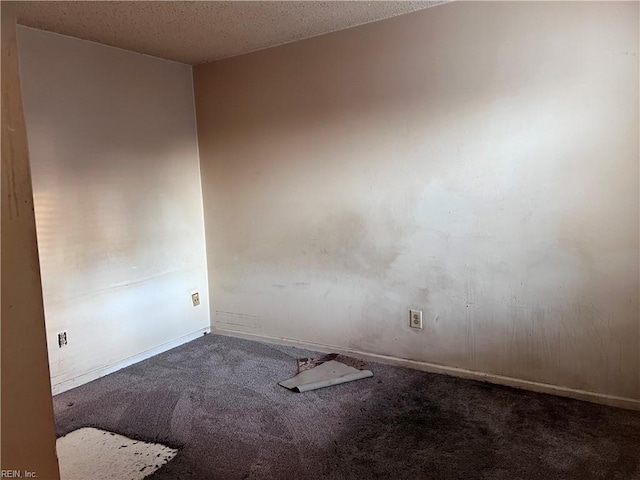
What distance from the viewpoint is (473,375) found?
297cm

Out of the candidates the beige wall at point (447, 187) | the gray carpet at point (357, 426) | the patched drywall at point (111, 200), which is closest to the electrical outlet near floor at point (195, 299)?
the patched drywall at point (111, 200)

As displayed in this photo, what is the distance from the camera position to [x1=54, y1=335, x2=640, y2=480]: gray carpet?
6.89 ft

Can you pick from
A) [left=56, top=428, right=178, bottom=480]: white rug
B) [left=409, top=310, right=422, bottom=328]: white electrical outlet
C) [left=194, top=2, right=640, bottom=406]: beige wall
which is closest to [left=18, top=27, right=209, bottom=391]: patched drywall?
[left=194, top=2, right=640, bottom=406]: beige wall

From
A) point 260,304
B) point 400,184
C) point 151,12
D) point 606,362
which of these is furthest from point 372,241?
point 151,12

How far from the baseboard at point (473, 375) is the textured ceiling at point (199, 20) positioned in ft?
7.61

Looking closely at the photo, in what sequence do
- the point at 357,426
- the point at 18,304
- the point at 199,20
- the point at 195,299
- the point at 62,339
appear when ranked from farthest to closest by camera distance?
the point at 195,299, the point at 62,339, the point at 199,20, the point at 357,426, the point at 18,304

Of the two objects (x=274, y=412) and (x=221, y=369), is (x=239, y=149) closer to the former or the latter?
(x=221, y=369)

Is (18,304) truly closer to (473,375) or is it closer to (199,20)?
(199,20)

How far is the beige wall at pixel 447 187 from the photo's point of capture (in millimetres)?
Answer: 2473

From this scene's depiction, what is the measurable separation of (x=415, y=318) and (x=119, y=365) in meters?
2.21

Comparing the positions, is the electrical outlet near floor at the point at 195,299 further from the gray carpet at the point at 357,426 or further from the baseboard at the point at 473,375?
the gray carpet at the point at 357,426

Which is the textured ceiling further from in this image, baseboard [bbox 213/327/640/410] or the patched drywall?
baseboard [bbox 213/327/640/410]

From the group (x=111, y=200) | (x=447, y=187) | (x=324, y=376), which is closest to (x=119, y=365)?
(x=111, y=200)

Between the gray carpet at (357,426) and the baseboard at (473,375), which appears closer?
the gray carpet at (357,426)
